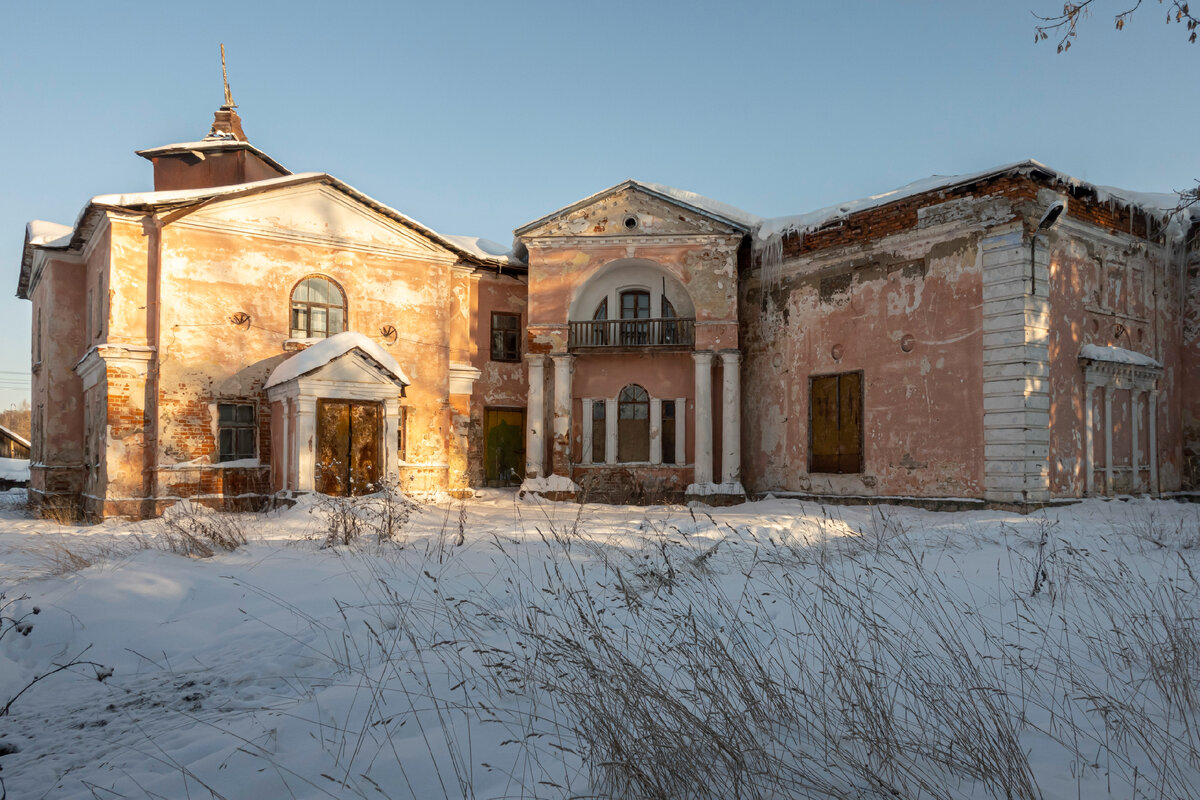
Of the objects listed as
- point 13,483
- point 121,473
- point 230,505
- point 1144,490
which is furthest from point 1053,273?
point 13,483

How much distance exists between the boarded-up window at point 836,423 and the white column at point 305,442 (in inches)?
390

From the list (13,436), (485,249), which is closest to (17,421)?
(13,436)

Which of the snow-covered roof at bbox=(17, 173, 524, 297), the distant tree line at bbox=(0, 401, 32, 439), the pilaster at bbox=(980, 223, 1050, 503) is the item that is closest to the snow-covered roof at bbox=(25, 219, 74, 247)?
the snow-covered roof at bbox=(17, 173, 524, 297)

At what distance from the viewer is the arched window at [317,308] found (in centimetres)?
1590

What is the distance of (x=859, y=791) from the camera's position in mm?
2596

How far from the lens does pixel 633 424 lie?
17.7 metres

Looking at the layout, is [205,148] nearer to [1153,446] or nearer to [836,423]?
[836,423]

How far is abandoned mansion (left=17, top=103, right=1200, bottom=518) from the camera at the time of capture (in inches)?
522

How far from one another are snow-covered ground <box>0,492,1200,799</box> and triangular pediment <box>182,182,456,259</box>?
9345 mm

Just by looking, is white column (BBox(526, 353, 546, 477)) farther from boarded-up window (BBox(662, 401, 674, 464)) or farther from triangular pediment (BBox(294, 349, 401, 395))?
Answer: triangular pediment (BBox(294, 349, 401, 395))

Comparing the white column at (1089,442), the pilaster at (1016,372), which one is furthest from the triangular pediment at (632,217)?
the white column at (1089,442)

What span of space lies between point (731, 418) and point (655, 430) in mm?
1848

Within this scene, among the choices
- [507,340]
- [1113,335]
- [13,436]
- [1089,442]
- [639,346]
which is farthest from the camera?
[13,436]

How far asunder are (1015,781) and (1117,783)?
0.44 metres
